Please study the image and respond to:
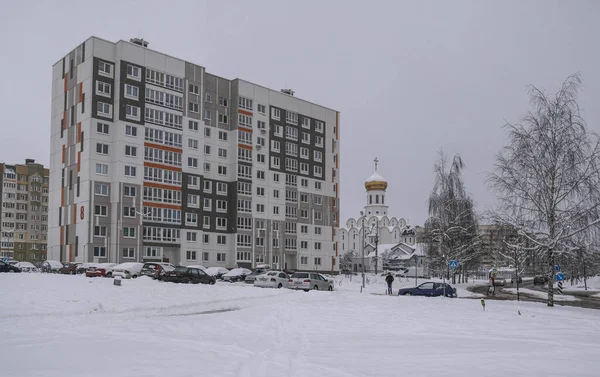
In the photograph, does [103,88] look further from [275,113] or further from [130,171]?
[275,113]

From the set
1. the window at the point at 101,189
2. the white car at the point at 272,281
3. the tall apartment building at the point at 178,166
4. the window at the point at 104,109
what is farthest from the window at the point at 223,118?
the white car at the point at 272,281

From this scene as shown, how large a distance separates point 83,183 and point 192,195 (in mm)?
14678

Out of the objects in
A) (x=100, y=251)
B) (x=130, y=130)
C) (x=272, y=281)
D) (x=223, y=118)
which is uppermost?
(x=223, y=118)

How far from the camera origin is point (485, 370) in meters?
11.9

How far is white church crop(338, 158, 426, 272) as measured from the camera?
501 ft

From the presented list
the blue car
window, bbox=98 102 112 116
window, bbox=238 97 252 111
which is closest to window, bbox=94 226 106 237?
window, bbox=98 102 112 116

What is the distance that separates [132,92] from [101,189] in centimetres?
1224

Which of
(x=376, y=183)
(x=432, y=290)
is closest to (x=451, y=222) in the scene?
(x=432, y=290)

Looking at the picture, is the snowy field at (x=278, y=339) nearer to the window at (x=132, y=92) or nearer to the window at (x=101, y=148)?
the window at (x=101, y=148)

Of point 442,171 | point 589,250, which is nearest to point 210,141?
point 442,171

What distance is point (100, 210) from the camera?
214 feet

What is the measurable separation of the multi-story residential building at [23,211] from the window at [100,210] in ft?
236

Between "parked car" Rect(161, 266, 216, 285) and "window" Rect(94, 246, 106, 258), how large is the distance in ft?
66.0

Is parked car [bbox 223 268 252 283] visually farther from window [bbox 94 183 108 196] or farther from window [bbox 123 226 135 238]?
window [bbox 94 183 108 196]
